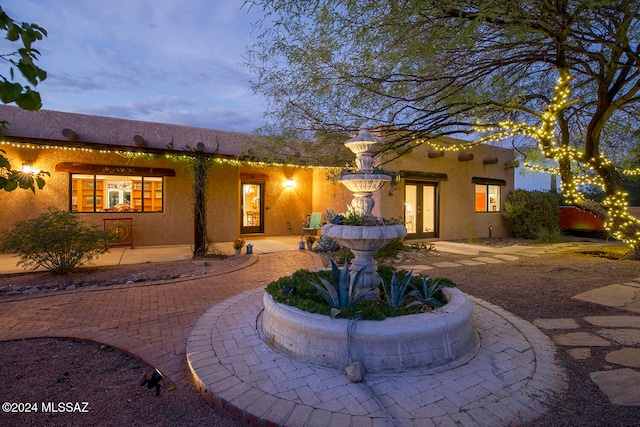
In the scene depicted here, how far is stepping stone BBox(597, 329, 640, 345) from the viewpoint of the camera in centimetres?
321

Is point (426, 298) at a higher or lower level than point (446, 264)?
higher

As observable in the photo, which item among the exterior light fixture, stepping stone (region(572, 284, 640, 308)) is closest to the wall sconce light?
the exterior light fixture

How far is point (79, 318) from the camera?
399cm

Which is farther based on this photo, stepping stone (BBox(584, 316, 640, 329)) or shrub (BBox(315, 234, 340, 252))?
shrub (BBox(315, 234, 340, 252))

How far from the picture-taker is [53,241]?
5.81 meters

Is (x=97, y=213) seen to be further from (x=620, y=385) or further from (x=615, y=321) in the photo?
(x=615, y=321)

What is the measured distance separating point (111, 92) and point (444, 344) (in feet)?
48.7

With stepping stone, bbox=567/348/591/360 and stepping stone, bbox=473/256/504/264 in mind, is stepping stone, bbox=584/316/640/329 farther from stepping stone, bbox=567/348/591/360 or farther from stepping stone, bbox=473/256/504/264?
stepping stone, bbox=473/256/504/264

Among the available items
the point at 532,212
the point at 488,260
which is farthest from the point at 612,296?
the point at 532,212

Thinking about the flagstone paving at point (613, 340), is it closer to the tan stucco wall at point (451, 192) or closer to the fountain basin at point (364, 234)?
the fountain basin at point (364, 234)

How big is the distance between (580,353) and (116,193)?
11.1 m

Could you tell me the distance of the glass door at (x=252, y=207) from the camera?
12.4 meters

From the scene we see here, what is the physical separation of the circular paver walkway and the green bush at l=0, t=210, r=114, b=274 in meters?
4.43

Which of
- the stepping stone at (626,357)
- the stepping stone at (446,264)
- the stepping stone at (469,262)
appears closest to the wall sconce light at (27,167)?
the stepping stone at (446,264)
